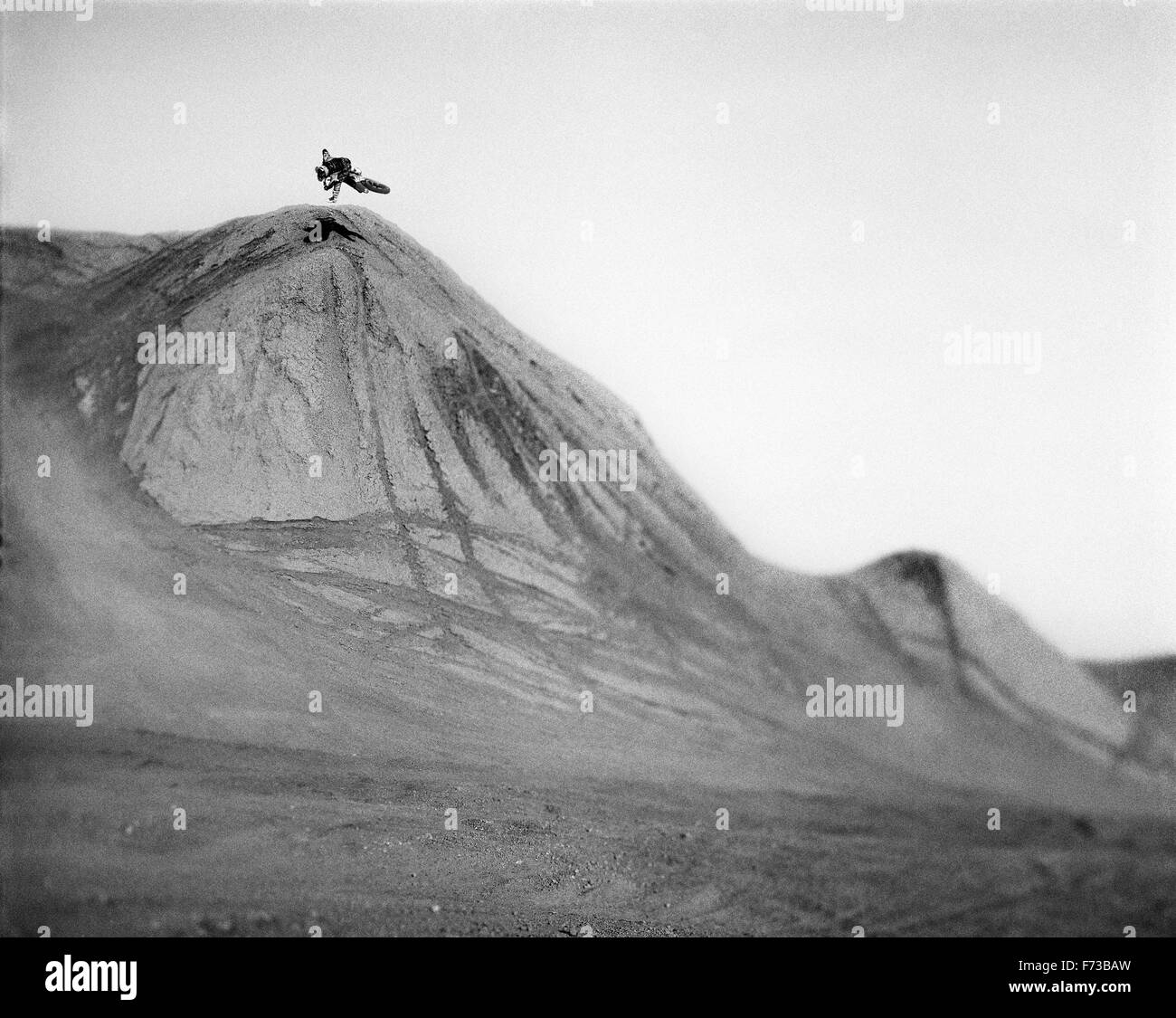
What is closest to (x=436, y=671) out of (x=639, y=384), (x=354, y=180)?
(x=639, y=384)

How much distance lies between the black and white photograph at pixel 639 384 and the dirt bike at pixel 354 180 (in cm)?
7

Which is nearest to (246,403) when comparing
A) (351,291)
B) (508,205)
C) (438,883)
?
(351,291)

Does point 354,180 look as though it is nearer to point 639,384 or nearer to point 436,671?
point 639,384

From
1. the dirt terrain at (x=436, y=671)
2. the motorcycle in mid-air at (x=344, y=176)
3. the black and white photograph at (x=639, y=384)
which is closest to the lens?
the dirt terrain at (x=436, y=671)

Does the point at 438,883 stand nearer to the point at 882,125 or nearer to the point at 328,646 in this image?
the point at 328,646

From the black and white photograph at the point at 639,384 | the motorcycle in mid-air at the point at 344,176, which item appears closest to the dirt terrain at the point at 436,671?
the black and white photograph at the point at 639,384

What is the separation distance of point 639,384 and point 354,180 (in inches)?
115

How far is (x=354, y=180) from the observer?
7.89 metres

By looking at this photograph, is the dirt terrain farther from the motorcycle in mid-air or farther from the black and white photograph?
the motorcycle in mid-air

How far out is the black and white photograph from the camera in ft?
24.5

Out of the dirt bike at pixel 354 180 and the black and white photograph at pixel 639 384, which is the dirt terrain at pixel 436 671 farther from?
the dirt bike at pixel 354 180

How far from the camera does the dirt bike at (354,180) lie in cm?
788
